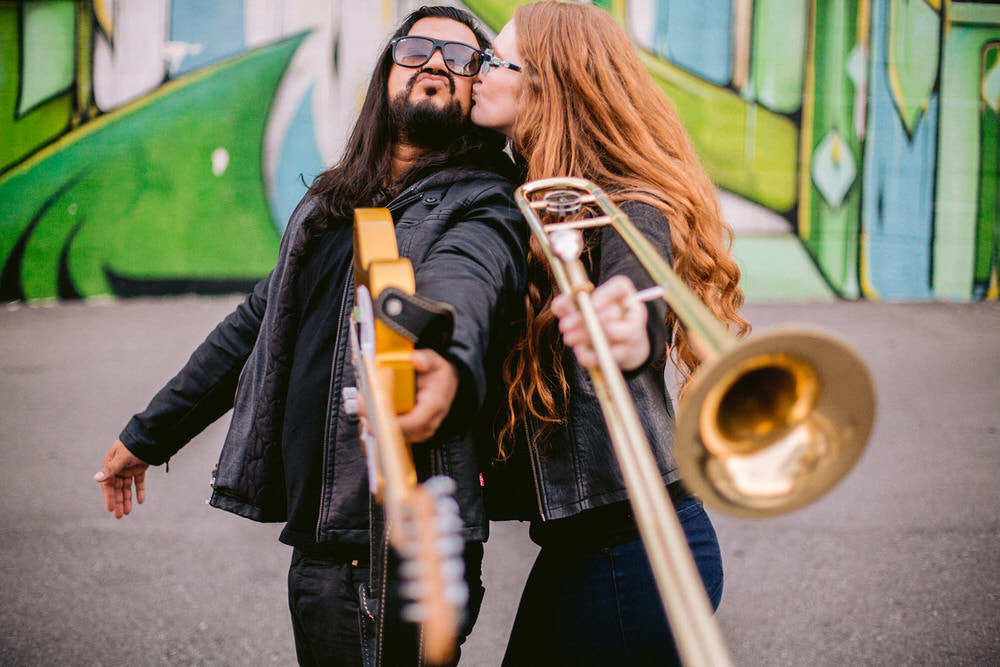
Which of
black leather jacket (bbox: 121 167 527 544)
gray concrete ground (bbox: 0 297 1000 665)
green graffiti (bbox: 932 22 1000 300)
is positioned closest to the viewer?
black leather jacket (bbox: 121 167 527 544)

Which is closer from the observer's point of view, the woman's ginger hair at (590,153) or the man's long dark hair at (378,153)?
the woman's ginger hair at (590,153)

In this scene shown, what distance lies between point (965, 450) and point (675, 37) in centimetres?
459

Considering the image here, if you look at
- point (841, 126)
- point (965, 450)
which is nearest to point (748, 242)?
point (841, 126)

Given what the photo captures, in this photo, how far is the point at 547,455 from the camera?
1.62 meters

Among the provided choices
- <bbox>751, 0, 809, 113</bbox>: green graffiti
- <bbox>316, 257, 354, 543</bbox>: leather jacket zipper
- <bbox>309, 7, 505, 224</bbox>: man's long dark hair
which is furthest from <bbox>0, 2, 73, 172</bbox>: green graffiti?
<bbox>316, 257, 354, 543</bbox>: leather jacket zipper

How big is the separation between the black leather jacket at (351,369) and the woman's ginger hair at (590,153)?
0.29 ft

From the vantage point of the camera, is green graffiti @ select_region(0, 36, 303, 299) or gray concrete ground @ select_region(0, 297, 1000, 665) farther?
green graffiti @ select_region(0, 36, 303, 299)

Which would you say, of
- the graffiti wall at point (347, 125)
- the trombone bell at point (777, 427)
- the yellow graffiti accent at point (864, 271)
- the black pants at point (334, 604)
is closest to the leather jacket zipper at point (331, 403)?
the black pants at point (334, 604)

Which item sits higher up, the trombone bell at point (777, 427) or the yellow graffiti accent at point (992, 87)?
the yellow graffiti accent at point (992, 87)

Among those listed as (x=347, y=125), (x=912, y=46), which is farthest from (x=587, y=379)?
(x=912, y=46)

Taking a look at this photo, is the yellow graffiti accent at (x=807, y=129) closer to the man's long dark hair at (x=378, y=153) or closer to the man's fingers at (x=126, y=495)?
the man's long dark hair at (x=378, y=153)

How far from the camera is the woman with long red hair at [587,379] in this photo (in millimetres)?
1602

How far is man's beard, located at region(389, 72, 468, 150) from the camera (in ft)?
6.38

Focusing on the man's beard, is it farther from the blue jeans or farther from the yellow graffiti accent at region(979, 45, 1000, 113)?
the yellow graffiti accent at region(979, 45, 1000, 113)
